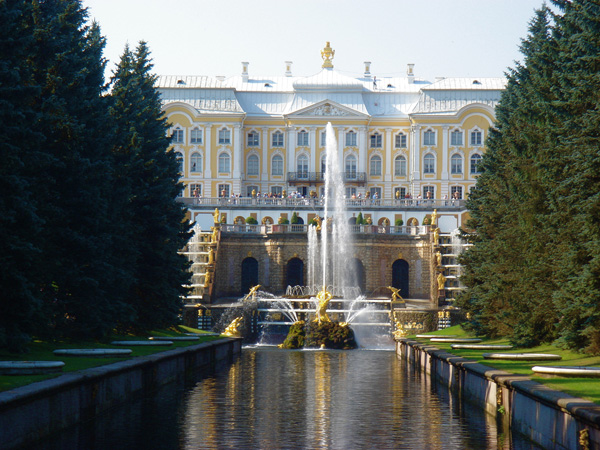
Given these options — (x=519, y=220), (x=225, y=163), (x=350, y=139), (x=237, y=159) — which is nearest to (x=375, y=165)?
(x=350, y=139)

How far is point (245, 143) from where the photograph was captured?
299ft

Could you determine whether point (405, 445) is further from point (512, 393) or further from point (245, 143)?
point (245, 143)

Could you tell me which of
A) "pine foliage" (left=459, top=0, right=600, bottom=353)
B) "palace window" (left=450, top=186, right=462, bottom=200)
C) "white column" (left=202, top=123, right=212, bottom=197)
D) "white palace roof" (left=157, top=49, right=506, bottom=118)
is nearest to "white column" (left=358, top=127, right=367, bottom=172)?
"white palace roof" (left=157, top=49, right=506, bottom=118)

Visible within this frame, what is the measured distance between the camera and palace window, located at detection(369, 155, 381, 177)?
90.1 metres

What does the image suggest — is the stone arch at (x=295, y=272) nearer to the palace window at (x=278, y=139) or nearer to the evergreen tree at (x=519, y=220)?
the palace window at (x=278, y=139)

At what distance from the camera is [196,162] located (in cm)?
8912

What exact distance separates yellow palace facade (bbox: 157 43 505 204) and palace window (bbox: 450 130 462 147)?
3.5 inches

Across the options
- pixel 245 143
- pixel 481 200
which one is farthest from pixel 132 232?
pixel 245 143

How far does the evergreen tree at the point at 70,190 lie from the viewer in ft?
73.7

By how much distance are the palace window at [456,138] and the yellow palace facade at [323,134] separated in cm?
9

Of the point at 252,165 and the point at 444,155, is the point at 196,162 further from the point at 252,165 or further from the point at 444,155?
the point at 444,155

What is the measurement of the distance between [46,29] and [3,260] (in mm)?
7551

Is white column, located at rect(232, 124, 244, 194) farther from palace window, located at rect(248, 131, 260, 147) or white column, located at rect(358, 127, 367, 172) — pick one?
white column, located at rect(358, 127, 367, 172)

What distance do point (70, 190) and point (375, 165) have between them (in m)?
67.9
